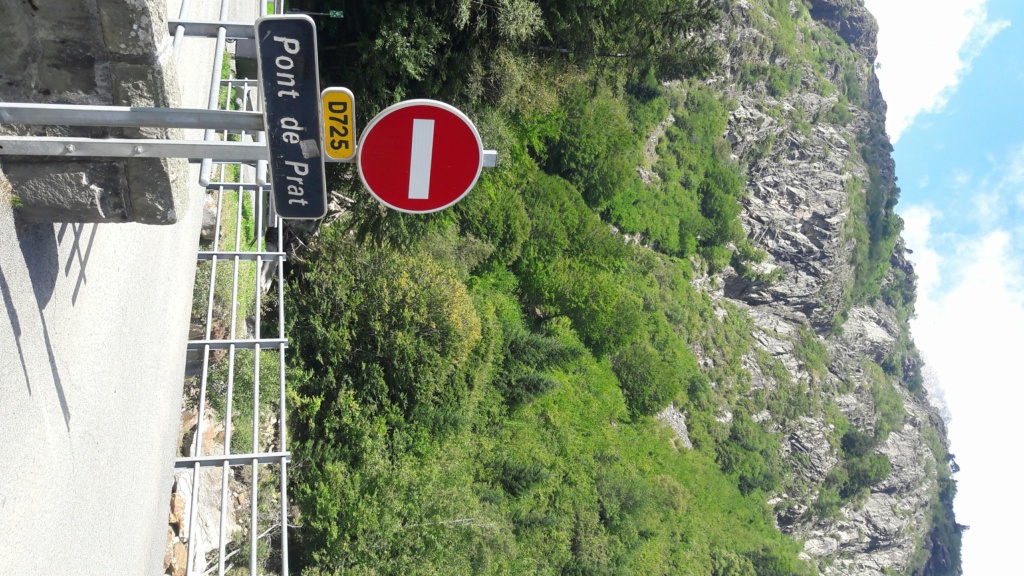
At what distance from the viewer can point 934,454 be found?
71.9 meters

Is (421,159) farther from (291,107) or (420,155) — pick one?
(291,107)

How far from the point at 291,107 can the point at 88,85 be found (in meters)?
1.50

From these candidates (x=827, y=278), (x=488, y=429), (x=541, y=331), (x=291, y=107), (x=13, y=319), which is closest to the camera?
(x=291, y=107)

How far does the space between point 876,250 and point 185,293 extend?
69987 millimetres

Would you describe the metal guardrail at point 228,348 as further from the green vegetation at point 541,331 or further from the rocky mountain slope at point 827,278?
the rocky mountain slope at point 827,278

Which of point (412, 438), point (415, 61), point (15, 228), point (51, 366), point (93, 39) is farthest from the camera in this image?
point (412, 438)

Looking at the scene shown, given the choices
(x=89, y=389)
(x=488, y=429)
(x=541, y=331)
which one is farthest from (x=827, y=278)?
(x=89, y=389)

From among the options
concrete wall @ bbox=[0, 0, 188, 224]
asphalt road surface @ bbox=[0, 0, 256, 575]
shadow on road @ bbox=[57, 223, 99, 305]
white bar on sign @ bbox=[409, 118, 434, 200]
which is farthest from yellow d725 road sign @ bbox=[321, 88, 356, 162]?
shadow on road @ bbox=[57, 223, 99, 305]

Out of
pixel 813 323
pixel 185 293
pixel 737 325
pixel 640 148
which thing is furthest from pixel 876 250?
pixel 185 293

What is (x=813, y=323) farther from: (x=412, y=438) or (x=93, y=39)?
(x=93, y=39)

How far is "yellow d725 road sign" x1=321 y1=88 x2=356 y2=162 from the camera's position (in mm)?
2965

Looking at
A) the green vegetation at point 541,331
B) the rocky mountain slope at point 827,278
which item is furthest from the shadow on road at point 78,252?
the rocky mountain slope at point 827,278

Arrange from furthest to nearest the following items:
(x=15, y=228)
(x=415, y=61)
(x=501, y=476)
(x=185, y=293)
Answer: (x=501, y=476) < (x=415, y=61) < (x=185, y=293) < (x=15, y=228)

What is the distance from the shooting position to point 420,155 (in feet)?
10.6
